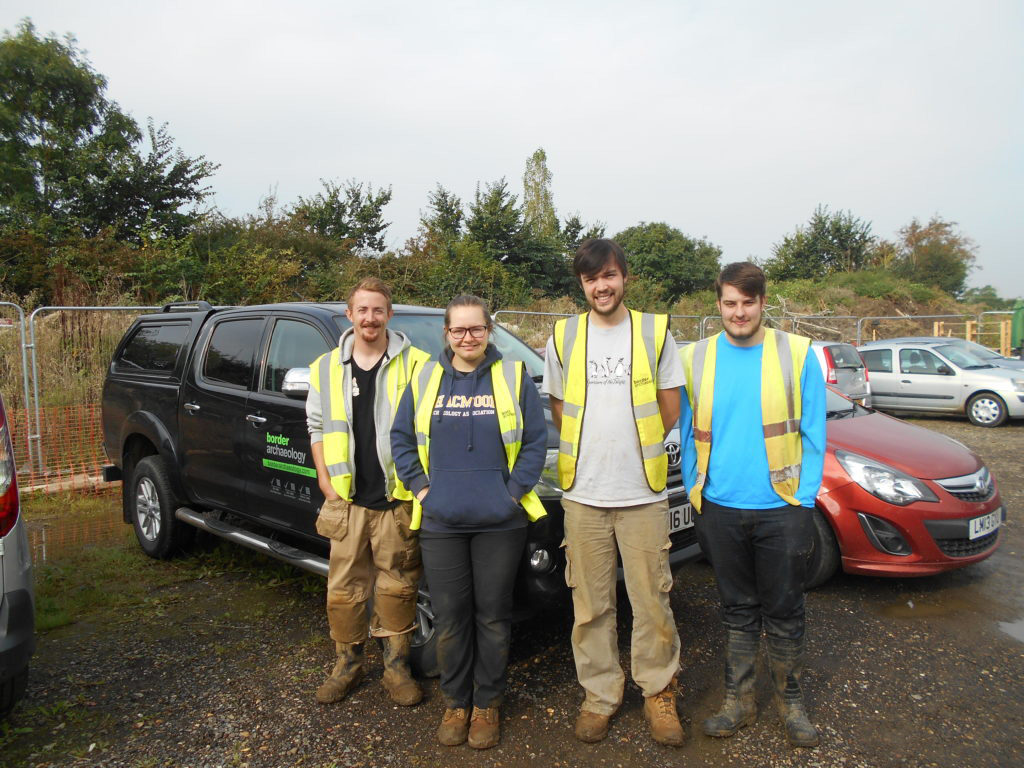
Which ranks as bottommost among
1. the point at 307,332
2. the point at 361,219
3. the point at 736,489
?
the point at 736,489

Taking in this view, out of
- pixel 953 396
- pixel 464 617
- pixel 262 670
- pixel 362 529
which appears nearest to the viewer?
pixel 464 617

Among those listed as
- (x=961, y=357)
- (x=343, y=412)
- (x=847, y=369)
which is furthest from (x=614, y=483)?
(x=961, y=357)

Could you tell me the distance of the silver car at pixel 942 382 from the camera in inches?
437

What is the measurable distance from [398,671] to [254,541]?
1.49m

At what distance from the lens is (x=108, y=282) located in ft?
48.6

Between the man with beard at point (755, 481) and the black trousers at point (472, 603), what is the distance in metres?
0.86

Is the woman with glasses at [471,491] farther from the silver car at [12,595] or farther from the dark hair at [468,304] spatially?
the silver car at [12,595]

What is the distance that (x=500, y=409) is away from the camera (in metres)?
2.82

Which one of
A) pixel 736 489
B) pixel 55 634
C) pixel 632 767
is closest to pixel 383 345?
pixel 736 489

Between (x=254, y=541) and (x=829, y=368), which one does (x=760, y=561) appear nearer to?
(x=254, y=541)

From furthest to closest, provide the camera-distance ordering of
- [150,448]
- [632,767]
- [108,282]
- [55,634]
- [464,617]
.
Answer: [108,282]
[150,448]
[55,634]
[464,617]
[632,767]

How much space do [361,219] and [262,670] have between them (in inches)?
1044

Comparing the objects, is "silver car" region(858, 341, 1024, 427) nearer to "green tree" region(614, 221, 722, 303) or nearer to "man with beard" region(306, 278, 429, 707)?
"man with beard" region(306, 278, 429, 707)

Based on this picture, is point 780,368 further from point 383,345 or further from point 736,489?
point 383,345
